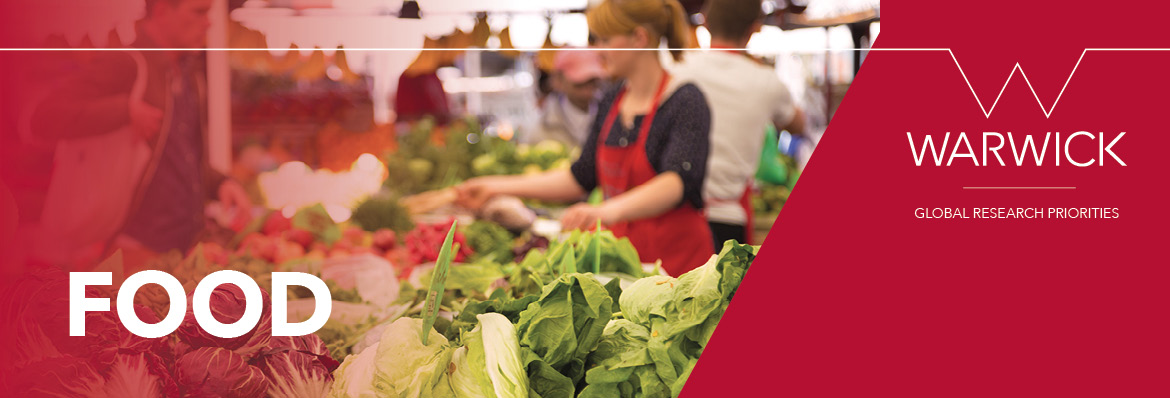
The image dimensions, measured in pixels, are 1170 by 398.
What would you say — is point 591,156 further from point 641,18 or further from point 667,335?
point 667,335

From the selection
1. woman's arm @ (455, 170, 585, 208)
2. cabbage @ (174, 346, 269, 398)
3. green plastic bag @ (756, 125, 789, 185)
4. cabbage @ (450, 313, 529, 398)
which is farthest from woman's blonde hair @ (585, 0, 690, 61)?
green plastic bag @ (756, 125, 789, 185)

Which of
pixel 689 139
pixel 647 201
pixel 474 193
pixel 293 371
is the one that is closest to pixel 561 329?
pixel 293 371

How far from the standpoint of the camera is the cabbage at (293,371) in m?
1.24

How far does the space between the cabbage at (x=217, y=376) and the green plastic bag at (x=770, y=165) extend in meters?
3.28

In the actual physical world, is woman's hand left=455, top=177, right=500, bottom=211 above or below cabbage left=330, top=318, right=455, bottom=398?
above

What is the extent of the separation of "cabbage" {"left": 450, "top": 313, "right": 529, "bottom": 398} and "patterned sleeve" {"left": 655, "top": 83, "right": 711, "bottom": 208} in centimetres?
125

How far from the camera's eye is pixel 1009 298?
1227mm

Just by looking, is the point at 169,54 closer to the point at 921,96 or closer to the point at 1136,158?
the point at 921,96

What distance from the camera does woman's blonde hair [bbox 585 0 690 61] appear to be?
229cm

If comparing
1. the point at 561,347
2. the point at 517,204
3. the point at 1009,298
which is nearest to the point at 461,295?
the point at 561,347

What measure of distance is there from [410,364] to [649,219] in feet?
4.57

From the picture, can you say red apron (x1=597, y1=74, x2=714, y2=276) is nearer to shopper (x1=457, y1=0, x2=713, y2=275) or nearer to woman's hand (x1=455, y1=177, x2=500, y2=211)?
shopper (x1=457, y1=0, x2=713, y2=275)

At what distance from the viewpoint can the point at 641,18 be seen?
7.54 ft

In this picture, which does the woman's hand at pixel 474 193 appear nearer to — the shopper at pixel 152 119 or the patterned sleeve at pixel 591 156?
the patterned sleeve at pixel 591 156
